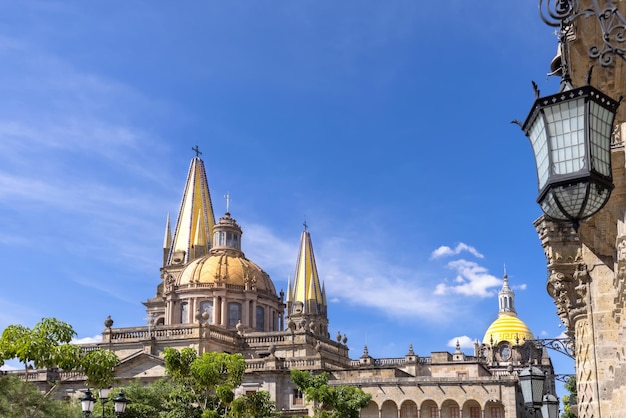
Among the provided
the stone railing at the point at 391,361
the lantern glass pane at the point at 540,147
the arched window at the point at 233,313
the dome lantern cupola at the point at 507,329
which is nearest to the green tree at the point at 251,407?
the stone railing at the point at 391,361

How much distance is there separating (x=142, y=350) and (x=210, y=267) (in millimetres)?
9288

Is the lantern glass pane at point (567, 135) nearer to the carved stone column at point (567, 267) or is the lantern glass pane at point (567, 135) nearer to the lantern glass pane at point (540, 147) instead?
the lantern glass pane at point (540, 147)

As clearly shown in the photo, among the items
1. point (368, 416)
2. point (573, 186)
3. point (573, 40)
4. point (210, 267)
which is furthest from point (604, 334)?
point (210, 267)

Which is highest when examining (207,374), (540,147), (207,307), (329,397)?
(207,307)

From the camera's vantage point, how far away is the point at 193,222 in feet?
213

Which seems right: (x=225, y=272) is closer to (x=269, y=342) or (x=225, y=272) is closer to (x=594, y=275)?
(x=269, y=342)

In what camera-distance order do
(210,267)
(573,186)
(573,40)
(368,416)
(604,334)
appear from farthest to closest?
(210,267)
(368,416)
(604,334)
(573,40)
(573,186)

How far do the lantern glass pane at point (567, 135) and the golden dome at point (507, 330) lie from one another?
67125mm

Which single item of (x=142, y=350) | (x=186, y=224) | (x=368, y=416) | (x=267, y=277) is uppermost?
(x=186, y=224)

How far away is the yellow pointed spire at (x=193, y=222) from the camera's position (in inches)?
2495

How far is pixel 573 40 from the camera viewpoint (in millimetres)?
11195

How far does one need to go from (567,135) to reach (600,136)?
12.3 inches

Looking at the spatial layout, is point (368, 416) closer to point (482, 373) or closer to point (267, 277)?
point (482, 373)

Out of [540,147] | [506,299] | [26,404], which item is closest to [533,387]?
[540,147]
